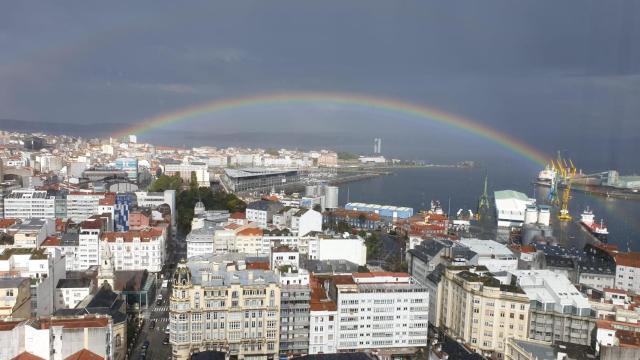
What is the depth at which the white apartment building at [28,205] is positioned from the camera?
17.4 meters

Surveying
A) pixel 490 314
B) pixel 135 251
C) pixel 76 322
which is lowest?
pixel 490 314

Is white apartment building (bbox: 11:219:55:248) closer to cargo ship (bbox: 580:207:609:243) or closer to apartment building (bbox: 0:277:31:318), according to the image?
apartment building (bbox: 0:277:31:318)

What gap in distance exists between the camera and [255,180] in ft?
114

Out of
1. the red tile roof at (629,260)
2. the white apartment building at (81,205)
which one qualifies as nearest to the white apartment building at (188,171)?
the white apartment building at (81,205)

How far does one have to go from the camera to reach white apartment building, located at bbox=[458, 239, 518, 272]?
460 inches

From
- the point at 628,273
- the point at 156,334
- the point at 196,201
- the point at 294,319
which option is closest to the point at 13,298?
the point at 156,334

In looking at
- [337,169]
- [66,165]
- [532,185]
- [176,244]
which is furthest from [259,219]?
[337,169]

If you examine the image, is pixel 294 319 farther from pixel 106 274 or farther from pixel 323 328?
pixel 106 274

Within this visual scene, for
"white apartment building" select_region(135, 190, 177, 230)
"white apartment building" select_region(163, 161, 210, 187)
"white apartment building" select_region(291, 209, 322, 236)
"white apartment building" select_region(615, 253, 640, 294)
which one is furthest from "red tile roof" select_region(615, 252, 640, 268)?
"white apartment building" select_region(163, 161, 210, 187)

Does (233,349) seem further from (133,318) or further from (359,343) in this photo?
(133,318)

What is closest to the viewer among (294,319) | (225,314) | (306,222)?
(225,314)

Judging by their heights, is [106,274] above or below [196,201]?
below

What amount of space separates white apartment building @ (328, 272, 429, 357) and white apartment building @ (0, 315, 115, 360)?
3283 mm

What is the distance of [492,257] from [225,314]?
6411 millimetres
